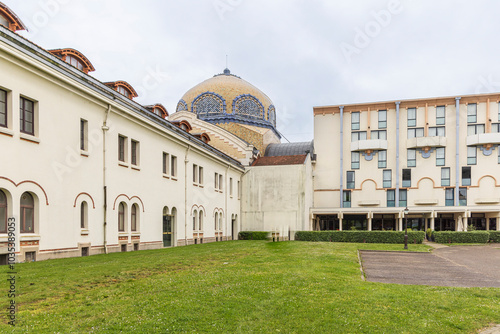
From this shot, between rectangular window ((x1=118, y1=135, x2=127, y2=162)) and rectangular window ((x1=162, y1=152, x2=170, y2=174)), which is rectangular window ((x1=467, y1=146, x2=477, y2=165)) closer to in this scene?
rectangular window ((x1=162, y1=152, x2=170, y2=174))

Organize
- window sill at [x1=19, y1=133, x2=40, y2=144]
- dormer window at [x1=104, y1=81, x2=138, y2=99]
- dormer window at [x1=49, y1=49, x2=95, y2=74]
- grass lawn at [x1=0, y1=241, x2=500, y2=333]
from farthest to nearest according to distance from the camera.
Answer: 1. dormer window at [x1=104, y1=81, x2=138, y2=99]
2. dormer window at [x1=49, y1=49, x2=95, y2=74]
3. window sill at [x1=19, y1=133, x2=40, y2=144]
4. grass lawn at [x1=0, y1=241, x2=500, y2=333]

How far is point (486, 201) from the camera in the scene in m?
44.5

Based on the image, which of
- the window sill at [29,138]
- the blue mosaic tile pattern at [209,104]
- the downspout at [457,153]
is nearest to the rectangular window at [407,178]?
the downspout at [457,153]

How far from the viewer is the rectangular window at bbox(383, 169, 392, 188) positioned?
4797 centimetres

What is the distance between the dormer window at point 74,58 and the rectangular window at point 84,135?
430 cm

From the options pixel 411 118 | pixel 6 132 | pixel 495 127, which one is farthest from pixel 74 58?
pixel 495 127

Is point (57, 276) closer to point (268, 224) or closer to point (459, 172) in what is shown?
point (268, 224)

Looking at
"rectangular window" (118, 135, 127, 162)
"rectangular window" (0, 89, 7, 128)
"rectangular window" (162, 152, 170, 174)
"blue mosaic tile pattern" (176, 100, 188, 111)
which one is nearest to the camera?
"rectangular window" (0, 89, 7, 128)

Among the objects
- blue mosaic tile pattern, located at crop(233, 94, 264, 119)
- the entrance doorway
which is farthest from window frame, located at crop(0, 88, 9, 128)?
blue mosaic tile pattern, located at crop(233, 94, 264, 119)

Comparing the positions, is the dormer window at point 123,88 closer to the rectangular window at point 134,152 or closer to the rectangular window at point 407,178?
the rectangular window at point 134,152

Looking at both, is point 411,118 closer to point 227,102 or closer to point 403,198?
point 403,198

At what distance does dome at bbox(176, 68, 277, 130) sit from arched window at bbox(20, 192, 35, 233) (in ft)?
120

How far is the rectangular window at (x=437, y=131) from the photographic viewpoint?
47.0 meters

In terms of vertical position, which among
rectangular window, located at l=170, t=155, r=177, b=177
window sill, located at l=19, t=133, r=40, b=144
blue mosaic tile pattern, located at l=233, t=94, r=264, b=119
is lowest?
rectangular window, located at l=170, t=155, r=177, b=177
